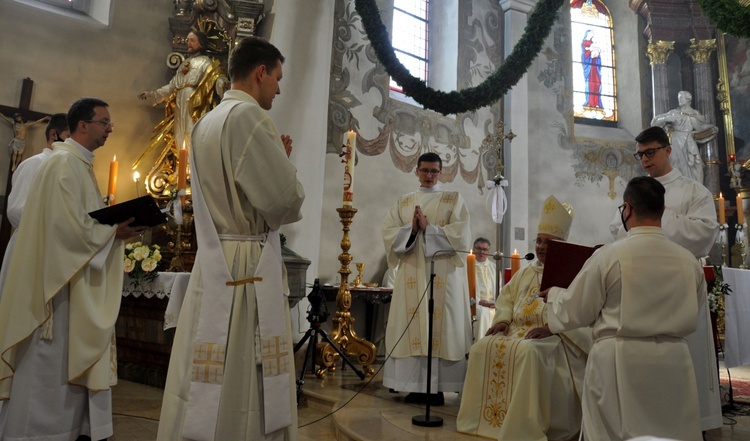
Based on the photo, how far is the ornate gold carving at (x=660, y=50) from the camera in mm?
12594

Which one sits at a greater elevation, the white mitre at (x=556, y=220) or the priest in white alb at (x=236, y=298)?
the white mitre at (x=556, y=220)

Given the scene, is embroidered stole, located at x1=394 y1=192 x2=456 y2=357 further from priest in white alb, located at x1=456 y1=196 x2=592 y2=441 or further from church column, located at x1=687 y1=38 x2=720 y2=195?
church column, located at x1=687 y1=38 x2=720 y2=195

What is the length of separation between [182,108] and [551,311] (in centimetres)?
491

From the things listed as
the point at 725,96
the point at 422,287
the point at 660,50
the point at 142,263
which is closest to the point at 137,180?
the point at 142,263

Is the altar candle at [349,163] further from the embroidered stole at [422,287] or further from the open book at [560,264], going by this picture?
the open book at [560,264]

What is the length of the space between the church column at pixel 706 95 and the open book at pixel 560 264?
34.0 feet

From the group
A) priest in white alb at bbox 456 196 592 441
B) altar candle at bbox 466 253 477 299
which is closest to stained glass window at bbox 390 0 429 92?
altar candle at bbox 466 253 477 299

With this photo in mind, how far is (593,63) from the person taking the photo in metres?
12.8

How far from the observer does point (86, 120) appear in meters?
3.44

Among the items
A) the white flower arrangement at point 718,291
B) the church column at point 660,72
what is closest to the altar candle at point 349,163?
the white flower arrangement at point 718,291

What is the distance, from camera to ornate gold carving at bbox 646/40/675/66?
12.6 metres

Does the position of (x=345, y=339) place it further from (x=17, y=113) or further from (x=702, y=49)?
(x=702, y=49)

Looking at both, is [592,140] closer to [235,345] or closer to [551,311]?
[551,311]

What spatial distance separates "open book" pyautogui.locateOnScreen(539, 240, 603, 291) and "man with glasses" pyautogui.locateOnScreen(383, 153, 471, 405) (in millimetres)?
1374
